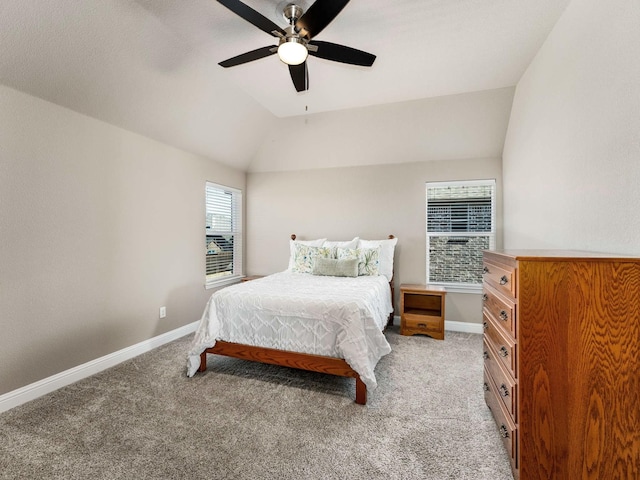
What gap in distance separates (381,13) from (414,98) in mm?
1423

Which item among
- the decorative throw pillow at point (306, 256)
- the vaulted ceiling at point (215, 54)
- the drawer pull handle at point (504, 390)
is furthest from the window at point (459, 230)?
the drawer pull handle at point (504, 390)

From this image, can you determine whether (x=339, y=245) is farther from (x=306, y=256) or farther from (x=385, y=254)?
(x=385, y=254)

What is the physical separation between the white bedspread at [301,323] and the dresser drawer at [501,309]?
809mm

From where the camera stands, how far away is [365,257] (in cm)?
363

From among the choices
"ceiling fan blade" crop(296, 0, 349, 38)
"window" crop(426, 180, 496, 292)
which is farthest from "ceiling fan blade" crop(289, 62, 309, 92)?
"window" crop(426, 180, 496, 292)

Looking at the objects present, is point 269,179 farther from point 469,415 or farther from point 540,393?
point 540,393

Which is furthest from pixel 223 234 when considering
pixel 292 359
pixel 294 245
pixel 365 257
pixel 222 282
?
pixel 292 359

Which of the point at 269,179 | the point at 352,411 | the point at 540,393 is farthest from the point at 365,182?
the point at 540,393

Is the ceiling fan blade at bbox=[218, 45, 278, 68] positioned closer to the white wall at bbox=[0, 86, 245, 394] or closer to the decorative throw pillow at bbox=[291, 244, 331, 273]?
the white wall at bbox=[0, 86, 245, 394]

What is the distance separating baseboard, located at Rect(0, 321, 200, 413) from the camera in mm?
2098

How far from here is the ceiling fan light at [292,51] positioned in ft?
5.70

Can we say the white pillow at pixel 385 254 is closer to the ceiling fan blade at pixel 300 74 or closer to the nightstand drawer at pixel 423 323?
the nightstand drawer at pixel 423 323

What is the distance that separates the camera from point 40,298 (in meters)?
2.27

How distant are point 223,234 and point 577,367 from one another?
4066mm
